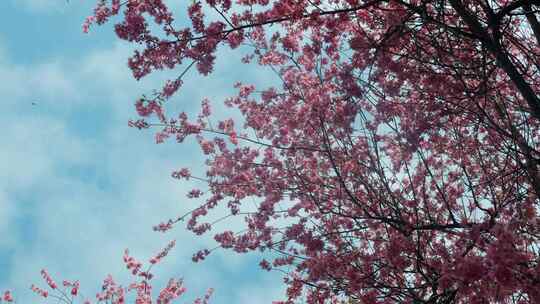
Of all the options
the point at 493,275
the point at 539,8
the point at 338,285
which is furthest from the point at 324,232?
the point at 539,8

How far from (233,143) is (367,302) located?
179 inches

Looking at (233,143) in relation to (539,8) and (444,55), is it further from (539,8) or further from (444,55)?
(539,8)

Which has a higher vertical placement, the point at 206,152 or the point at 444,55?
the point at 206,152

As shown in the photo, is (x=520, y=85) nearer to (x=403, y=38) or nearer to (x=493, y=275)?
(x=403, y=38)

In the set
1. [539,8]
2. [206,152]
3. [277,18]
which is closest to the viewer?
[277,18]

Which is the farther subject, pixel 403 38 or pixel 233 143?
pixel 233 143

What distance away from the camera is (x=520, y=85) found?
4.57 metres

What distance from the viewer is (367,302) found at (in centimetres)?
532

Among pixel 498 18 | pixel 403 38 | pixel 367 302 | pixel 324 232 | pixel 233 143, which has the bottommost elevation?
pixel 367 302

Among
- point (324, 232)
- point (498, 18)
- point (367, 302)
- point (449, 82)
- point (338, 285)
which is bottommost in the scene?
point (367, 302)

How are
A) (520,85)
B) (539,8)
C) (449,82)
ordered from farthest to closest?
(449,82) → (539,8) → (520,85)

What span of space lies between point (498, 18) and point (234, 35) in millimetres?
2945

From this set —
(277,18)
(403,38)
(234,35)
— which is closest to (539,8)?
(403,38)

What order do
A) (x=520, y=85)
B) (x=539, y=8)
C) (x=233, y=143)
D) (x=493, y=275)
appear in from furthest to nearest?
(x=233, y=143), (x=539, y=8), (x=520, y=85), (x=493, y=275)
